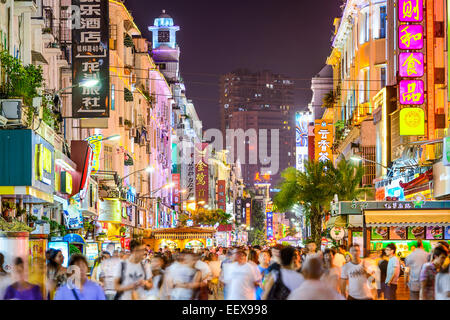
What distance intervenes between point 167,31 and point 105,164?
226 feet

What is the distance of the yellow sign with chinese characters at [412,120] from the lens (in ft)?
140

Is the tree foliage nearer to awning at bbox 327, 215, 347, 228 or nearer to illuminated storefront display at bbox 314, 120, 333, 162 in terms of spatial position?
illuminated storefront display at bbox 314, 120, 333, 162

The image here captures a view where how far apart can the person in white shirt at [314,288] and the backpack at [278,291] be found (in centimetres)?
223

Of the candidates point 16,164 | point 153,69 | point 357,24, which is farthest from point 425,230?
point 153,69

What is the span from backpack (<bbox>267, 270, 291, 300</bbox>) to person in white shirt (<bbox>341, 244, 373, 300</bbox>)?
120 inches

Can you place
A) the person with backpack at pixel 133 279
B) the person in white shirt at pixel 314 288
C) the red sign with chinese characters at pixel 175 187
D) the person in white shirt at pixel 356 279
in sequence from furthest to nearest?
the red sign with chinese characters at pixel 175 187 → the person in white shirt at pixel 356 279 → the person with backpack at pixel 133 279 → the person in white shirt at pixel 314 288

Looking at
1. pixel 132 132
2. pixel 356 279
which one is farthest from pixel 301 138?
pixel 356 279

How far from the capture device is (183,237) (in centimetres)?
5994

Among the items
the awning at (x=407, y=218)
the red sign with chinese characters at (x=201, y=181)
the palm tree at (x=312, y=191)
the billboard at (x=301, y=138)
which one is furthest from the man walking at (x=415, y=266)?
the billboard at (x=301, y=138)

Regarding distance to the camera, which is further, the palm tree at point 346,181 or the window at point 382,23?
the window at point 382,23

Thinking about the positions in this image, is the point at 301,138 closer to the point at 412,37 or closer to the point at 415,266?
the point at 412,37

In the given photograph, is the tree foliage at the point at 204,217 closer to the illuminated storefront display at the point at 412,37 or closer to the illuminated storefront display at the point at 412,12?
the illuminated storefront display at the point at 412,37
